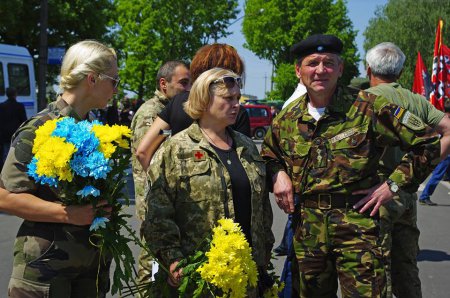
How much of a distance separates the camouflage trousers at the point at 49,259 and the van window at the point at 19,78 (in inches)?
623

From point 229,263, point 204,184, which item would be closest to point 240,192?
point 204,184

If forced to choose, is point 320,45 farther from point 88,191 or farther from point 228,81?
point 88,191

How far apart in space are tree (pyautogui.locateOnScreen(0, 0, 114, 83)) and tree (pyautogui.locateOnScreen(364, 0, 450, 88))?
2317 cm

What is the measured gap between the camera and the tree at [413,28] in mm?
45625

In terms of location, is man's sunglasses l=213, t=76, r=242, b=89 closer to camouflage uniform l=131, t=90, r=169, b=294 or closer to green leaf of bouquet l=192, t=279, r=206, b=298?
green leaf of bouquet l=192, t=279, r=206, b=298

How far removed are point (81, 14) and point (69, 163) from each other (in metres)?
29.0

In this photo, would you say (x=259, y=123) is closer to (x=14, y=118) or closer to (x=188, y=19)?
(x=188, y=19)

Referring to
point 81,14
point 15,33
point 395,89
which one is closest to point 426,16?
point 81,14

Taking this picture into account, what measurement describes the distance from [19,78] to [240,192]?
16490 mm

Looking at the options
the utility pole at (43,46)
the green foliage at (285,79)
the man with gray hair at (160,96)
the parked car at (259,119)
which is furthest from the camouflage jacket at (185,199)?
the green foliage at (285,79)

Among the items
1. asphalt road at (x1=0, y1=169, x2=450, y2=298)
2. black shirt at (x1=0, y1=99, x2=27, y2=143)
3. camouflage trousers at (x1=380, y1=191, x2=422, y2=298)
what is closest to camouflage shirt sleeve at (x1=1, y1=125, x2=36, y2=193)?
camouflage trousers at (x1=380, y1=191, x2=422, y2=298)

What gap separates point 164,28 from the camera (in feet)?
119

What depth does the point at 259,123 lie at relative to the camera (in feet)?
114

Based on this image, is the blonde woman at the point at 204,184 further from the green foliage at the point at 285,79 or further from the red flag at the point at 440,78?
the green foliage at the point at 285,79
